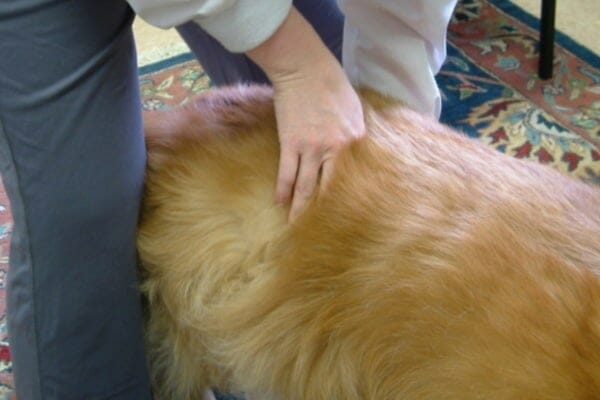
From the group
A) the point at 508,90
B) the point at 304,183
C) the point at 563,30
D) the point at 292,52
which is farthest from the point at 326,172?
the point at 563,30

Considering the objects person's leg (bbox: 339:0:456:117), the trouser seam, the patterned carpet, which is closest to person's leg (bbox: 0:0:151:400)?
the trouser seam

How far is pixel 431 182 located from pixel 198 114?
30 cm

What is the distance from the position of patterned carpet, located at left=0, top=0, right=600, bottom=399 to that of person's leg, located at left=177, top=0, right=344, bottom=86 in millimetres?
535

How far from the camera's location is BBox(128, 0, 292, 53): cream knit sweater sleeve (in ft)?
2.19

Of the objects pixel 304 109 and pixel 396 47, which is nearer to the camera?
pixel 304 109

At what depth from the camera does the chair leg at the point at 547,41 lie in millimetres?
1604

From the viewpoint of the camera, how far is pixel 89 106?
2.35 feet

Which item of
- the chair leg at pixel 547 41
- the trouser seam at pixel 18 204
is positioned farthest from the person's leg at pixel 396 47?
the chair leg at pixel 547 41

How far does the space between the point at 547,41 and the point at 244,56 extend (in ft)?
2.82

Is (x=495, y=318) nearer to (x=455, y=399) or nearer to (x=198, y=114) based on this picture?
(x=455, y=399)

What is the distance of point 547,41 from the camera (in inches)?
64.5

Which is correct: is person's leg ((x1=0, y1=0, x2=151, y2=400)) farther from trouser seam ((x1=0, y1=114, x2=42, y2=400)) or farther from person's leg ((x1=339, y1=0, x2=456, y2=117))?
person's leg ((x1=339, y1=0, x2=456, y2=117))

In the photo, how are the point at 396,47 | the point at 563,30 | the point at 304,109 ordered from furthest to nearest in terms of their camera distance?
1. the point at 563,30
2. the point at 396,47
3. the point at 304,109

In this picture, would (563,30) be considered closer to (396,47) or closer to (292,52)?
(396,47)
